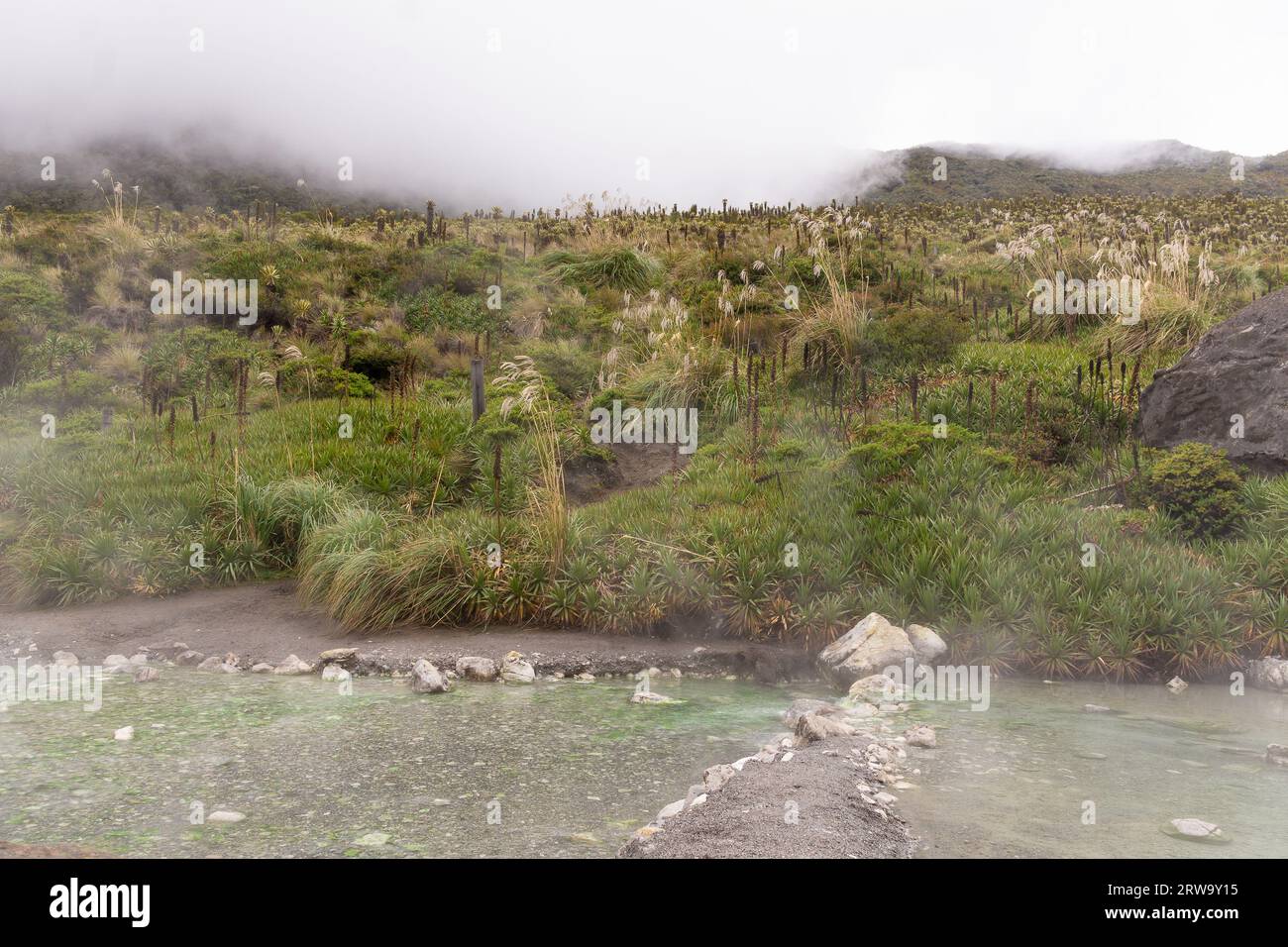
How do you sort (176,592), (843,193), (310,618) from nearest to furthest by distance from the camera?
(310,618)
(176,592)
(843,193)

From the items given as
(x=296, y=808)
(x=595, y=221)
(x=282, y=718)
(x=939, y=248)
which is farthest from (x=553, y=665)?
(x=595, y=221)

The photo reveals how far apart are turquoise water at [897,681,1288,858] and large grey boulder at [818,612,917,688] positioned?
88 centimetres

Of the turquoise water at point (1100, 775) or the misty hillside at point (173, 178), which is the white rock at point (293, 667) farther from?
the misty hillside at point (173, 178)

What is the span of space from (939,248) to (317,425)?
19623 mm

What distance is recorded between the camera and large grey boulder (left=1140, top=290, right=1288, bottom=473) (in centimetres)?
979

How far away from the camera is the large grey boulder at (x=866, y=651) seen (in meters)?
7.88

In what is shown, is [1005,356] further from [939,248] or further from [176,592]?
[939,248]

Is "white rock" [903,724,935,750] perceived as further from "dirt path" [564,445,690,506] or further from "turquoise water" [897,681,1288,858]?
"dirt path" [564,445,690,506]

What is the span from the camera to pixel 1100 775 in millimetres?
5309

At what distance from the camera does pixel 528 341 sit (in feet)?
59.8

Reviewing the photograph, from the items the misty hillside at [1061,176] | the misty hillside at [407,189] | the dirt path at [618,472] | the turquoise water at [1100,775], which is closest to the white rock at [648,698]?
the turquoise water at [1100,775]

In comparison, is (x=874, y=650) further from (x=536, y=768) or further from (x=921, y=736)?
(x=536, y=768)

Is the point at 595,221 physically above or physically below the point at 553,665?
above

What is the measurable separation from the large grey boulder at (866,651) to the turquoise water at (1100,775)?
88cm
